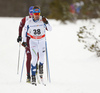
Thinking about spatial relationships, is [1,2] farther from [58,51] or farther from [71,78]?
[71,78]

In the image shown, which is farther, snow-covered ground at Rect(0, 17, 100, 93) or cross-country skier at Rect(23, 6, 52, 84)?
cross-country skier at Rect(23, 6, 52, 84)

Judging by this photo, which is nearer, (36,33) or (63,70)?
(36,33)

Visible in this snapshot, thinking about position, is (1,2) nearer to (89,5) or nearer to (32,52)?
(89,5)

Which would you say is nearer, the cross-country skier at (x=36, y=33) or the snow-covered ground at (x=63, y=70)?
the snow-covered ground at (x=63, y=70)

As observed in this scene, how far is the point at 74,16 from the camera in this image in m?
20.3

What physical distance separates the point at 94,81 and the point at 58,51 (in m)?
4.90

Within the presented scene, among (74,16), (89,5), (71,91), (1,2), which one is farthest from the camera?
(1,2)

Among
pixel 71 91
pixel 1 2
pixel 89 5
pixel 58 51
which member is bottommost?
pixel 71 91

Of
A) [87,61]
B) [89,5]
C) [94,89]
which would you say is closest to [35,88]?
[94,89]

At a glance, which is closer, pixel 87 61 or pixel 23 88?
pixel 23 88

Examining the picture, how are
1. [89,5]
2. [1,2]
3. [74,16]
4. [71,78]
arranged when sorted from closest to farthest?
[71,78] < [89,5] < [74,16] < [1,2]

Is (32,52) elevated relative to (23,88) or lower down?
elevated

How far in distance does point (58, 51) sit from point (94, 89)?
558 cm

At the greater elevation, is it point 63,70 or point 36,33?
point 36,33
